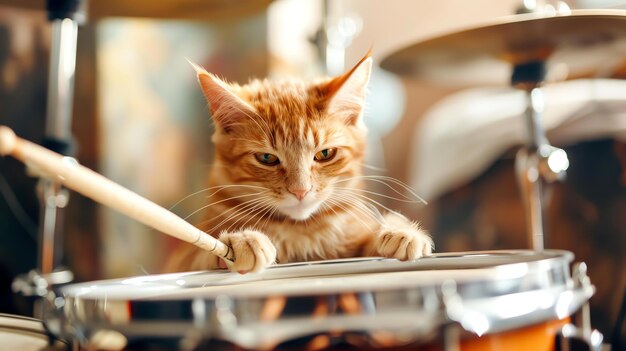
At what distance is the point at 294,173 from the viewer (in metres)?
0.80

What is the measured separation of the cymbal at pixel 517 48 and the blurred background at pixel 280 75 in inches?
1.2

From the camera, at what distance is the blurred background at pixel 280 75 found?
→ 1256 millimetres

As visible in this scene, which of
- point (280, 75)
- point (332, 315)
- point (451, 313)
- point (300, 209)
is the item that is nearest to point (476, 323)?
point (451, 313)

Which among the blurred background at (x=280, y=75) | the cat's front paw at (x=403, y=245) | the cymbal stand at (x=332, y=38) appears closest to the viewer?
the cat's front paw at (x=403, y=245)

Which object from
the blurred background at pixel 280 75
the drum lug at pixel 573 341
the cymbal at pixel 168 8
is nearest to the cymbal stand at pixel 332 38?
the blurred background at pixel 280 75

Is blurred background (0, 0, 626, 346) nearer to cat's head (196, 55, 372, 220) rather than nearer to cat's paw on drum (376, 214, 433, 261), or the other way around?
cat's head (196, 55, 372, 220)

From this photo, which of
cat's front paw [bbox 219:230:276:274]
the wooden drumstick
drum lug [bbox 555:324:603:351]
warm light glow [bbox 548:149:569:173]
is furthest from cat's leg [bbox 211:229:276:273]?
warm light glow [bbox 548:149:569:173]

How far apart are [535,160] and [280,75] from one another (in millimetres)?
917

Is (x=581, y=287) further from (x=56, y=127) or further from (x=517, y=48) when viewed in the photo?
(x=56, y=127)

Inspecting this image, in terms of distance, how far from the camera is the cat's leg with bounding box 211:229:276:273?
2.01 ft

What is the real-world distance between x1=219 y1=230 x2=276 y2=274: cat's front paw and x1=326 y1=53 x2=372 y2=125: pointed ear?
0.29m

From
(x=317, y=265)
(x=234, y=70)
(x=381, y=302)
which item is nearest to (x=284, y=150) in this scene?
(x=317, y=265)

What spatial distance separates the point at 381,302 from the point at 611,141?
1.04m

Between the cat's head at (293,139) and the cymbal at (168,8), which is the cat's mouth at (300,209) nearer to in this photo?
the cat's head at (293,139)
